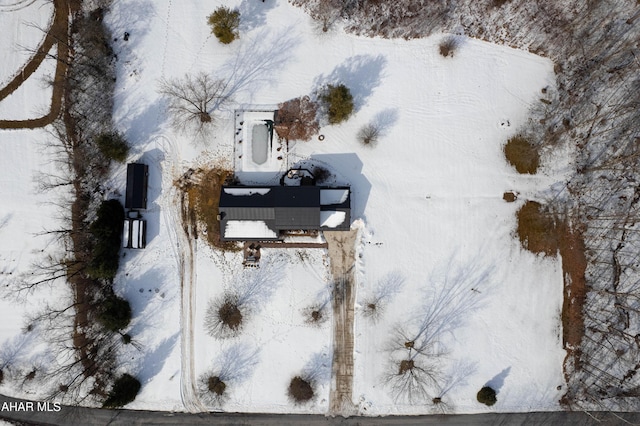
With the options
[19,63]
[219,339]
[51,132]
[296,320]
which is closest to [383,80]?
[296,320]

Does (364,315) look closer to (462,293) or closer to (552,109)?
(462,293)

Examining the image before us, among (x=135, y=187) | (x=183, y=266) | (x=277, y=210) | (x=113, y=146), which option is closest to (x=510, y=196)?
(x=277, y=210)

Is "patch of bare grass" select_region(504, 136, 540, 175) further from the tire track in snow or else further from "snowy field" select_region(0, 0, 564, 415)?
the tire track in snow

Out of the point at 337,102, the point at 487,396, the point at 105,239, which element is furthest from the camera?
the point at 337,102

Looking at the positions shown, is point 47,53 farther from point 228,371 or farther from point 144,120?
point 228,371

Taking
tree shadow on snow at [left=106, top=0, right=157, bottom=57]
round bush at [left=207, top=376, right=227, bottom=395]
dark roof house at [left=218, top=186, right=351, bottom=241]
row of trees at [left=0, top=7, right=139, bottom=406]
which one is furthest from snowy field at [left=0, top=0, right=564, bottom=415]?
dark roof house at [left=218, top=186, right=351, bottom=241]

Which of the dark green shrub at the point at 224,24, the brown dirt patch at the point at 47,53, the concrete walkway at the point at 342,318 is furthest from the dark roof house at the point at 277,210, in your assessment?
the brown dirt patch at the point at 47,53
